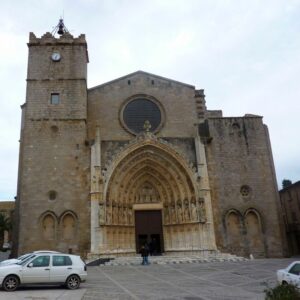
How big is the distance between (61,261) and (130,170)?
11.6 m

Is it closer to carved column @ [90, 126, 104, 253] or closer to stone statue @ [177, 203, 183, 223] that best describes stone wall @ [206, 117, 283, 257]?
stone statue @ [177, 203, 183, 223]

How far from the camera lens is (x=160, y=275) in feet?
43.0

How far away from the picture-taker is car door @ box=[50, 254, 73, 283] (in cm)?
1019

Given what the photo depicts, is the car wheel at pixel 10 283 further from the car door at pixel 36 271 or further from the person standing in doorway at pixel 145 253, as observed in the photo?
the person standing in doorway at pixel 145 253

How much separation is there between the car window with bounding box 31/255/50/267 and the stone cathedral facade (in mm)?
8995

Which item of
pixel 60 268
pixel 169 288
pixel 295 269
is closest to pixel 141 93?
pixel 60 268

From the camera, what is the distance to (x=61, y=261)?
10.5 meters

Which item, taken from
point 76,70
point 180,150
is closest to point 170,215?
point 180,150

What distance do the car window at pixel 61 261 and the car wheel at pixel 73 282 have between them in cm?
42

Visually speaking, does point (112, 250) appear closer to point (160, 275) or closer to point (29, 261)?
point (160, 275)

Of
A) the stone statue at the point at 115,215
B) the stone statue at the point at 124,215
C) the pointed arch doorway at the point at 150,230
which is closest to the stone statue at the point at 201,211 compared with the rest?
the pointed arch doorway at the point at 150,230

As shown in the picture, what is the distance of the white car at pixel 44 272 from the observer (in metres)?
9.70

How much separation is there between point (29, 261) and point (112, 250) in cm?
1001

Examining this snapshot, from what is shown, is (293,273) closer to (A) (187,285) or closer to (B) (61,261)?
(A) (187,285)
